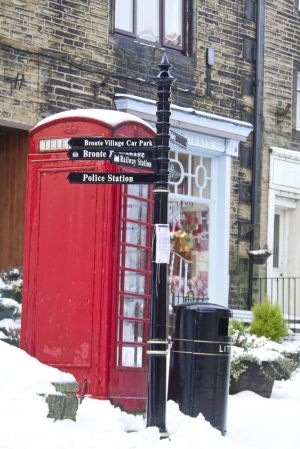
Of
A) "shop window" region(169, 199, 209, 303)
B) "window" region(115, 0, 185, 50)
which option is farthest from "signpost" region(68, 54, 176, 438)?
"shop window" region(169, 199, 209, 303)

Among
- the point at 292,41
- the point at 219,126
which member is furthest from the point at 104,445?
the point at 292,41

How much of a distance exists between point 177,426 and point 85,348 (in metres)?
1.12

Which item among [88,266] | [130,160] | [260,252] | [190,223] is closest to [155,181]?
[130,160]

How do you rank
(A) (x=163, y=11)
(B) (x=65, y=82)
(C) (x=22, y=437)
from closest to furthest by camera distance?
(C) (x=22, y=437), (B) (x=65, y=82), (A) (x=163, y=11)

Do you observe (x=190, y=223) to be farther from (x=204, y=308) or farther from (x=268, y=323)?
(x=204, y=308)

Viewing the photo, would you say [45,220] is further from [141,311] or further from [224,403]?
[224,403]

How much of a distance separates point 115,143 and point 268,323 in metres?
6.60

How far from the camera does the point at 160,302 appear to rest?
30.3 ft

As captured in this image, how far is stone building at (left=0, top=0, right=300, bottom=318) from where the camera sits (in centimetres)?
Answer: 1498

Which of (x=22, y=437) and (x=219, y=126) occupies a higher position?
(x=219, y=126)

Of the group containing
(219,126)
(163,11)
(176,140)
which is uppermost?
(163,11)

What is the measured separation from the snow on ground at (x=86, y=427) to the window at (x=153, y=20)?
7755 mm

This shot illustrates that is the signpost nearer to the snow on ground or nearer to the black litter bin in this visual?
the snow on ground

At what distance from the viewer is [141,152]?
370 inches
